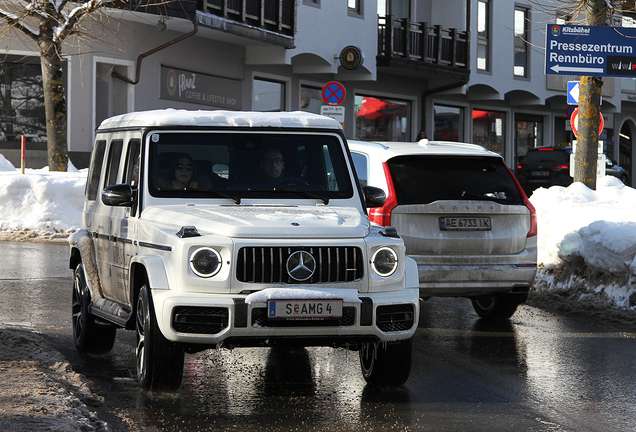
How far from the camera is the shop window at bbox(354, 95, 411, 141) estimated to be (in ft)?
106

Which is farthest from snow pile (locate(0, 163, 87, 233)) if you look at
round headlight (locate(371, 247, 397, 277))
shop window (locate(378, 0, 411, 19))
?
shop window (locate(378, 0, 411, 19))

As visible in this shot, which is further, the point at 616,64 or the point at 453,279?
the point at 616,64

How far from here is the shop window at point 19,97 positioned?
23.8 meters

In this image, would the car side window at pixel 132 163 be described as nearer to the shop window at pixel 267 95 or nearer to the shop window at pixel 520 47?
the shop window at pixel 267 95

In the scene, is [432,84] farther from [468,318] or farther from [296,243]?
[296,243]

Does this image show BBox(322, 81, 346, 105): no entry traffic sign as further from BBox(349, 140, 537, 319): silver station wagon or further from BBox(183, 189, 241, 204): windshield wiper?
BBox(183, 189, 241, 204): windshield wiper

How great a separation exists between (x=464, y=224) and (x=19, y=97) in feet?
59.3

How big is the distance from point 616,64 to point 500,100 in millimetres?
25167

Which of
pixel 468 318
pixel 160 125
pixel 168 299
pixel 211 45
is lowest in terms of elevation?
pixel 468 318

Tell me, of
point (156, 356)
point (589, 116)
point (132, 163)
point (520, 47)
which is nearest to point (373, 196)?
point (132, 163)

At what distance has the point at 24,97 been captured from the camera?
23.9 meters

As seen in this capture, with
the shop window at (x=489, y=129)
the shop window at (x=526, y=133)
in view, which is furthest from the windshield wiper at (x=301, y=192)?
the shop window at (x=526, y=133)

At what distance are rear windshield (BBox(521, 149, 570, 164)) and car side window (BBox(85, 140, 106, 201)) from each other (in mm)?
25263

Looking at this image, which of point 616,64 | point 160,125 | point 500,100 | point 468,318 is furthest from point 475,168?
point 500,100
